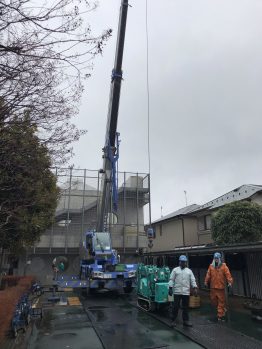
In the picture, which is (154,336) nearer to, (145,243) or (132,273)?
(132,273)

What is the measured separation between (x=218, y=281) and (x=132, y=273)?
23.1ft

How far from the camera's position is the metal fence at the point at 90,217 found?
28141 millimetres

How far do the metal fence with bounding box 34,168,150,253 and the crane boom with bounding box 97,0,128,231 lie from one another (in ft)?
30.1

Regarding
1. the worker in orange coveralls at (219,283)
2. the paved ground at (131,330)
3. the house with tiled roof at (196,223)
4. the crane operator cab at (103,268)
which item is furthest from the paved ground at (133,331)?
the house with tiled roof at (196,223)

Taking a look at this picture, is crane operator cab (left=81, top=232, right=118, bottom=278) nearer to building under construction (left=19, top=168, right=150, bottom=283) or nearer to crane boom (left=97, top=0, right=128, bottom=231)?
crane boom (left=97, top=0, right=128, bottom=231)

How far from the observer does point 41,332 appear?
28.6 feet

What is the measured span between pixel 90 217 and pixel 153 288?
1895 centimetres

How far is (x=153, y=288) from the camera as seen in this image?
11188 millimetres

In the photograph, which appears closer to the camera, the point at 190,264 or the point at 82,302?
the point at 82,302

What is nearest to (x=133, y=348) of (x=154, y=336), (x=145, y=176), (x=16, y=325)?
(x=154, y=336)

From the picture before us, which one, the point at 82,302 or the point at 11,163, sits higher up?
the point at 11,163

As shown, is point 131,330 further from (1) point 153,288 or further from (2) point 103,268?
(2) point 103,268

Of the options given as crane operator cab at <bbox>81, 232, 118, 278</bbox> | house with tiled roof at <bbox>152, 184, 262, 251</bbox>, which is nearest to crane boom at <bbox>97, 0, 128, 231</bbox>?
crane operator cab at <bbox>81, 232, 118, 278</bbox>

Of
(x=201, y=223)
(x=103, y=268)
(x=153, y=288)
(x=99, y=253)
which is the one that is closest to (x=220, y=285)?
(x=153, y=288)
